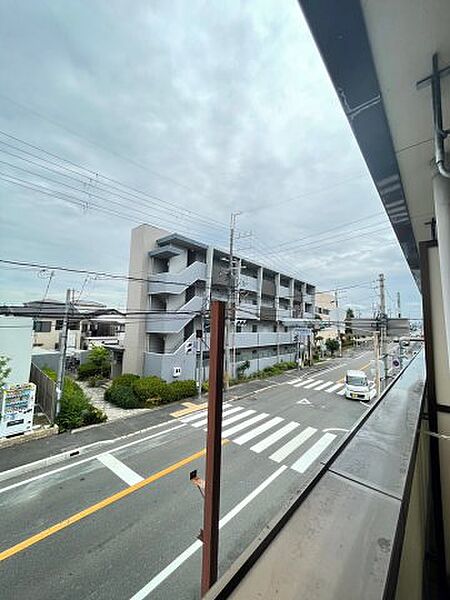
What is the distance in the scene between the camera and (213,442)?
164 centimetres

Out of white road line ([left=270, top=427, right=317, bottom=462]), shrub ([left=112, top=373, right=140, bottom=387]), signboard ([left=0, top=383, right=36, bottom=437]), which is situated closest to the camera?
white road line ([left=270, top=427, right=317, bottom=462])

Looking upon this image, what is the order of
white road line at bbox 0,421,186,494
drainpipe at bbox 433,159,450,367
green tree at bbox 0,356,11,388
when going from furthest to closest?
green tree at bbox 0,356,11,388
white road line at bbox 0,421,186,494
drainpipe at bbox 433,159,450,367

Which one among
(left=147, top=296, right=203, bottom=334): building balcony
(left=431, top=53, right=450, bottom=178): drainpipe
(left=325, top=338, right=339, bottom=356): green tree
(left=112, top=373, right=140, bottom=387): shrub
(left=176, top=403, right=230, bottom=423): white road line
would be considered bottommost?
(left=176, top=403, right=230, bottom=423): white road line

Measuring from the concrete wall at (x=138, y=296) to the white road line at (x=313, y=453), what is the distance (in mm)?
9749

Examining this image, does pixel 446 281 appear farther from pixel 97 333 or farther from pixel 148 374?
pixel 97 333

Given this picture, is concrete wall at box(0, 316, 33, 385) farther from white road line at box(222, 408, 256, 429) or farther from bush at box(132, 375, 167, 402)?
white road line at box(222, 408, 256, 429)

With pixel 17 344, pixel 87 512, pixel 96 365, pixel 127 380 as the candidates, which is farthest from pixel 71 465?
pixel 96 365

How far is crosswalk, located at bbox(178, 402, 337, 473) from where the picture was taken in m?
6.97

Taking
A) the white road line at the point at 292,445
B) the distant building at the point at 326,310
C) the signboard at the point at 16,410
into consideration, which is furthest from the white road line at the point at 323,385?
the distant building at the point at 326,310

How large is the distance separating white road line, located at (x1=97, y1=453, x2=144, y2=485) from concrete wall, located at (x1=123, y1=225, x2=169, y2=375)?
7.53m

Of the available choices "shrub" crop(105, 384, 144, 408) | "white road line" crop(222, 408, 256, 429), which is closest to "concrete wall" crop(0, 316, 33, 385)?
"shrub" crop(105, 384, 144, 408)

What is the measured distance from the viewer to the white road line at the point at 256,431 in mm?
7957

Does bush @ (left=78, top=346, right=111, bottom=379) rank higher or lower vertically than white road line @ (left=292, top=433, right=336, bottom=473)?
higher

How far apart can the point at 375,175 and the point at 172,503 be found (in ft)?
20.3
